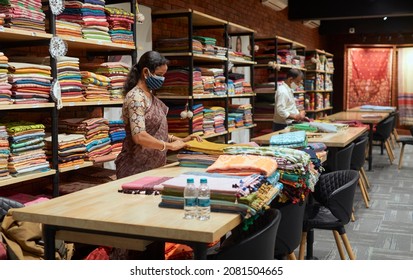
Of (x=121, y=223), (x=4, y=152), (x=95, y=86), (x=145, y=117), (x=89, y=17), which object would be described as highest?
(x=89, y=17)

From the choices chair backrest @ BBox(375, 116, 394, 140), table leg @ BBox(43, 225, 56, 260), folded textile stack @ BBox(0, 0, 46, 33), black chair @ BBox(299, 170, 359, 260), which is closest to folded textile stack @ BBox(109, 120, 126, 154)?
folded textile stack @ BBox(0, 0, 46, 33)

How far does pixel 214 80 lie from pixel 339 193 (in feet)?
9.80

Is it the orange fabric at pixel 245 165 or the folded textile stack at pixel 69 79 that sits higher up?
the folded textile stack at pixel 69 79

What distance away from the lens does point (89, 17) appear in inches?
151

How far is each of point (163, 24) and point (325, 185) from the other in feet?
9.55

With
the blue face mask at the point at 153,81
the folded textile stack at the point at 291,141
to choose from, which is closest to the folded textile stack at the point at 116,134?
the blue face mask at the point at 153,81

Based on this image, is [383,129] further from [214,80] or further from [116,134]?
[116,134]

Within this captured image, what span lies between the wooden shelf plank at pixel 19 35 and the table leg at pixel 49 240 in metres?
1.54

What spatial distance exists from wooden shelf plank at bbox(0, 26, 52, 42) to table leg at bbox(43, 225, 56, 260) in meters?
1.54

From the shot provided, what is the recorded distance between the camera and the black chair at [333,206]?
3062 mm

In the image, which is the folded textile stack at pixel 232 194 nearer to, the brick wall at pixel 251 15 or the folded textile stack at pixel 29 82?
the folded textile stack at pixel 29 82

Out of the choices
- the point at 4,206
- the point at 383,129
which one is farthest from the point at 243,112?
the point at 4,206
